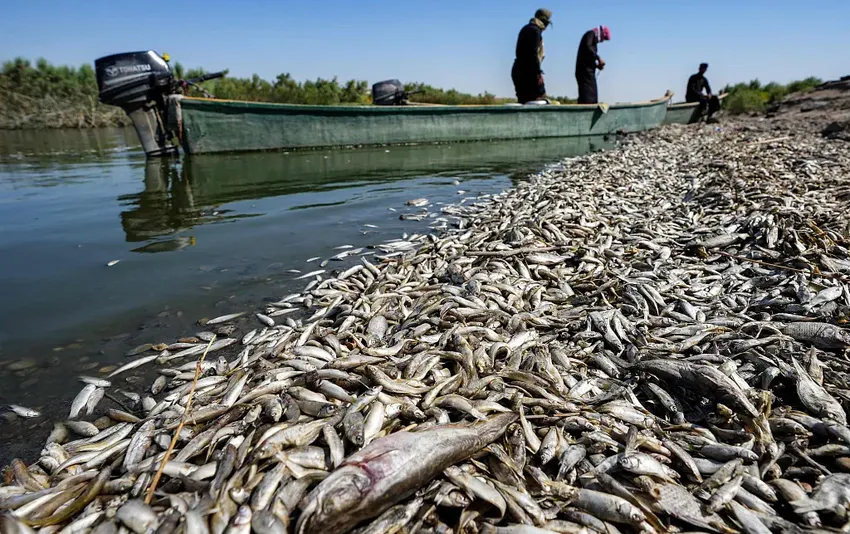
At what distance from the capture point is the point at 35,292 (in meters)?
4.47

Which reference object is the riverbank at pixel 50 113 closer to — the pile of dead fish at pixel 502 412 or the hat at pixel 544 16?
the hat at pixel 544 16

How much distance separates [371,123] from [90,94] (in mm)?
24702

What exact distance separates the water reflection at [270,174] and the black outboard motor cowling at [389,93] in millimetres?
2307

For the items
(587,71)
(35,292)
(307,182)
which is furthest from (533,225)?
(587,71)

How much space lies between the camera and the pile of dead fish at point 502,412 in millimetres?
1767

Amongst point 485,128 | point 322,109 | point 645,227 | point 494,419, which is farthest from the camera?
point 485,128

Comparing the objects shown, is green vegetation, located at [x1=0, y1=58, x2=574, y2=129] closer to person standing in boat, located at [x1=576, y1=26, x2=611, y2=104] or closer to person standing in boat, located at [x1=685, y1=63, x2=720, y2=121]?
person standing in boat, located at [x1=576, y1=26, x2=611, y2=104]

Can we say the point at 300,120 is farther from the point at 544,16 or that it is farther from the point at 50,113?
the point at 50,113

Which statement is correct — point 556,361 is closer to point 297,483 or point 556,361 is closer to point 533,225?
point 297,483

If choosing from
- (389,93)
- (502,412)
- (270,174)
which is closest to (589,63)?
(389,93)

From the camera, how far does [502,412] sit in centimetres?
230

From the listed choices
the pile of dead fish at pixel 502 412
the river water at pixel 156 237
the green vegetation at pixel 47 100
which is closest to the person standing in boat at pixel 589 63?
the river water at pixel 156 237

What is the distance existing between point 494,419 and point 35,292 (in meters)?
4.81

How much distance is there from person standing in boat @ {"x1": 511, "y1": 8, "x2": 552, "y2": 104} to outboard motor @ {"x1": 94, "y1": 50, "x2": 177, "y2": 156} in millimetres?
10898
